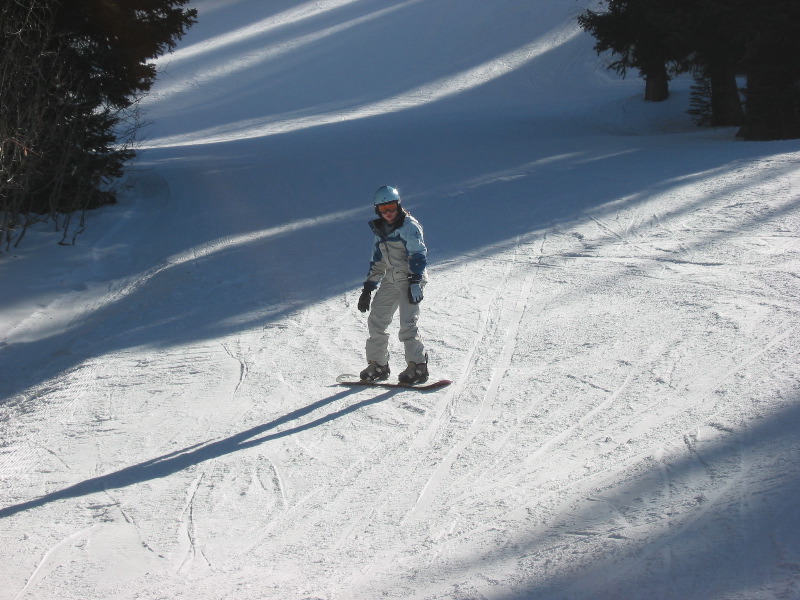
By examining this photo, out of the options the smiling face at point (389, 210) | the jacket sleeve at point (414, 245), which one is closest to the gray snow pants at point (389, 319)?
the jacket sleeve at point (414, 245)

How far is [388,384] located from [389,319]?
0.58 meters

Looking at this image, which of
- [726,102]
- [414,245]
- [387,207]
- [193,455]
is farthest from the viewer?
[726,102]

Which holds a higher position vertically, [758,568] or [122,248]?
[122,248]

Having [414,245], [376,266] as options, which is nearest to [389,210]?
[414,245]

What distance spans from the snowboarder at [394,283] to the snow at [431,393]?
1.31ft

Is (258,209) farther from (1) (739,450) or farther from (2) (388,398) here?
(1) (739,450)

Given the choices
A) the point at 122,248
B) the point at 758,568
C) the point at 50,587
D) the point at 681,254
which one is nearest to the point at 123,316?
the point at 122,248

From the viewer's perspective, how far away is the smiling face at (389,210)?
6.92 metres

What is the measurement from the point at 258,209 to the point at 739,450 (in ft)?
37.0

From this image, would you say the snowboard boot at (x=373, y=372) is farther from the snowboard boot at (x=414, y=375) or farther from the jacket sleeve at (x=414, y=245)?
the jacket sleeve at (x=414, y=245)

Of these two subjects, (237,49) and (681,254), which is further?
(237,49)

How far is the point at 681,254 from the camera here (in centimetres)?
1066

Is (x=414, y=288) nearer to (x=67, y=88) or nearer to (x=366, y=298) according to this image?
(x=366, y=298)

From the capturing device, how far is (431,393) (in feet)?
23.7
